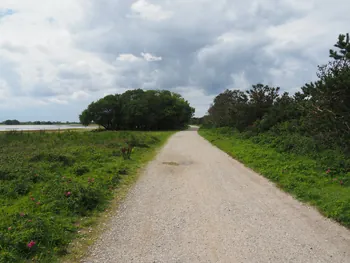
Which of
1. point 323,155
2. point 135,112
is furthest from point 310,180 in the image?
point 135,112

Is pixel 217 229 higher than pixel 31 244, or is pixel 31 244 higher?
pixel 31 244

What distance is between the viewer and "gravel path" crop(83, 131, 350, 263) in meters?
4.16

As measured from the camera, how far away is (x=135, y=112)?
6181cm

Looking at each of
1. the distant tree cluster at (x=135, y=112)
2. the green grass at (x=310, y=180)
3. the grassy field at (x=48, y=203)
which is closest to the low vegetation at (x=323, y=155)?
the green grass at (x=310, y=180)

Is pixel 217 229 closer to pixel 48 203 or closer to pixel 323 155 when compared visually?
pixel 48 203

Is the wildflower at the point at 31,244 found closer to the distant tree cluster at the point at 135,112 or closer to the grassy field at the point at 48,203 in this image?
the grassy field at the point at 48,203

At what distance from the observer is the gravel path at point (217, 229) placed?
4164 millimetres

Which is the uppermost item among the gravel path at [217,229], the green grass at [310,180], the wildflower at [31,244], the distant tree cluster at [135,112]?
the distant tree cluster at [135,112]

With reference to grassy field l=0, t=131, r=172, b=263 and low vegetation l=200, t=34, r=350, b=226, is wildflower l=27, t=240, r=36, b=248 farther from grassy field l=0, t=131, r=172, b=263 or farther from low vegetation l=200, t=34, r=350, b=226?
low vegetation l=200, t=34, r=350, b=226

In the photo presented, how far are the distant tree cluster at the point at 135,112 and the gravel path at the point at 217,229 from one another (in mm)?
55008

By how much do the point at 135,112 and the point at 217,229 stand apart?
5790 cm

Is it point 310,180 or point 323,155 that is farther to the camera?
point 323,155

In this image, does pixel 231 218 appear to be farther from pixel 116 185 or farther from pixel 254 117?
pixel 254 117

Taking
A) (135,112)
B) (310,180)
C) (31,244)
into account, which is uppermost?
(135,112)
